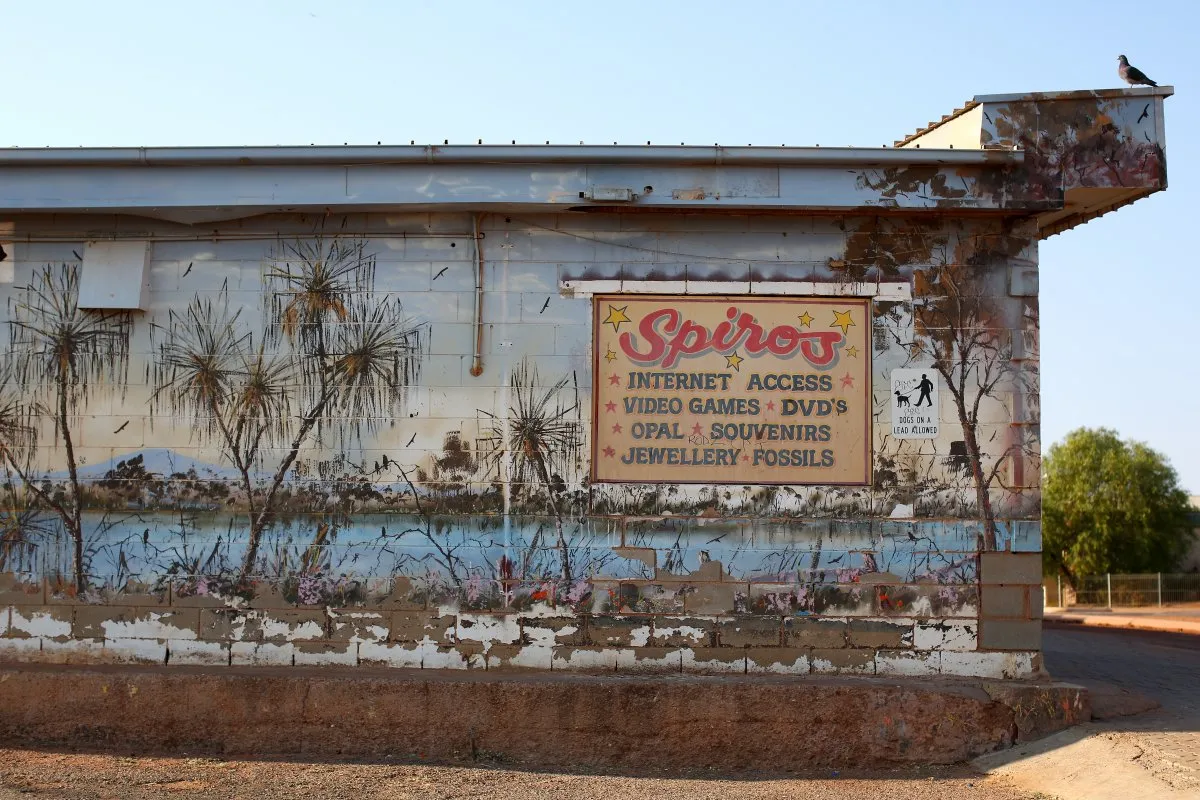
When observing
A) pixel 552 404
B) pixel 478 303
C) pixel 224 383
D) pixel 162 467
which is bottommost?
pixel 162 467

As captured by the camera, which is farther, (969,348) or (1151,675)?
(1151,675)

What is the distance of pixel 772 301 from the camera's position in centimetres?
830

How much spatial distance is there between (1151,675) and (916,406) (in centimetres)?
392

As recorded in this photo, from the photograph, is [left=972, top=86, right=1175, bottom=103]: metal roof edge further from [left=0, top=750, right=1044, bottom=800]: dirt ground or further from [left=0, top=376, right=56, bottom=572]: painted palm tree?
[left=0, top=376, right=56, bottom=572]: painted palm tree

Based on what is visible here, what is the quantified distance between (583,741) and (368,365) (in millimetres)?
3038

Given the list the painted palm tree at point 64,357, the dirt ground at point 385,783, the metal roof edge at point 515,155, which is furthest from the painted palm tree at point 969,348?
the painted palm tree at point 64,357

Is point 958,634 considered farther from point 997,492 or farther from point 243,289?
point 243,289

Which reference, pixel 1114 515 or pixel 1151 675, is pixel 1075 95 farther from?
pixel 1114 515

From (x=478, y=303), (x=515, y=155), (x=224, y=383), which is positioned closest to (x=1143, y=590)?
(x=478, y=303)

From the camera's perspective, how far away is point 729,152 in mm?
8047

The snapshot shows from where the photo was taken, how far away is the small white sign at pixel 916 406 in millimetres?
8203

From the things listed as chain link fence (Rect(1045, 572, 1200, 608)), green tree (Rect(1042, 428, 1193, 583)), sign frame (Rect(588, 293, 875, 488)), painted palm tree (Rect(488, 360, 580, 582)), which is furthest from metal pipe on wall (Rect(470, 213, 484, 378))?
green tree (Rect(1042, 428, 1193, 583))

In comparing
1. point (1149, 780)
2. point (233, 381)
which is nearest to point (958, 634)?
point (1149, 780)

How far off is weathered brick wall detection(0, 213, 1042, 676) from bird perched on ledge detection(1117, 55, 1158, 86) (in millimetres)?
1500
